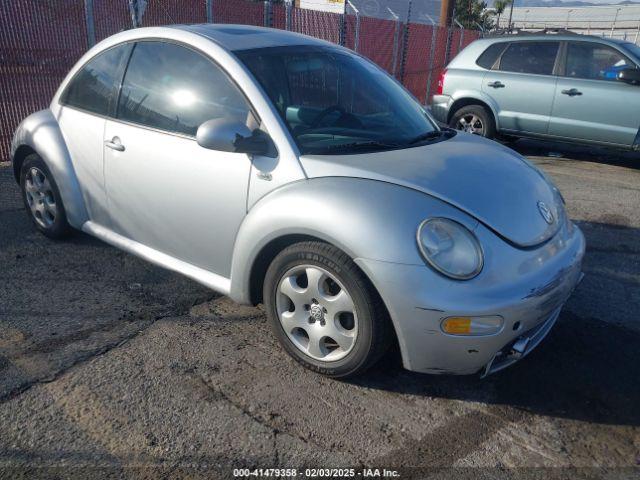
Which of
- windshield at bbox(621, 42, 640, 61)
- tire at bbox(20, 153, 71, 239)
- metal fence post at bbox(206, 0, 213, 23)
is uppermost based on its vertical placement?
metal fence post at bbox(206, 0, 213, 23)

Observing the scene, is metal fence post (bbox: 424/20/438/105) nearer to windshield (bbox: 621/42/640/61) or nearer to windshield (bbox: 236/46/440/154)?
windshield (bbox: 621/42/640/61)

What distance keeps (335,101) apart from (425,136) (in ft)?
2.02

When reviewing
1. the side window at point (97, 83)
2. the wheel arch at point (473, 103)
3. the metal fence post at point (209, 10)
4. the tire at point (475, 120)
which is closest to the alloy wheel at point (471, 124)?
the tire at point (475, 120)

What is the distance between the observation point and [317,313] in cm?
272

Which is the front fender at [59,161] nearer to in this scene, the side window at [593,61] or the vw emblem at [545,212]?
the vw emblem at [545,212]

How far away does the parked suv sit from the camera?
7.43m

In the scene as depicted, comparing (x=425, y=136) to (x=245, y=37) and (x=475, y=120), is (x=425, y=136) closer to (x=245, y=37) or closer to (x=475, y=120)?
(x=245, y=37)

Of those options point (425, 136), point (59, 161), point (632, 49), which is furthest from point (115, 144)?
point (632, 49)

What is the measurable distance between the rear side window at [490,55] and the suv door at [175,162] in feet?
21.0

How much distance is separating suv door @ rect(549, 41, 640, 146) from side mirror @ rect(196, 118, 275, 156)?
630 cm

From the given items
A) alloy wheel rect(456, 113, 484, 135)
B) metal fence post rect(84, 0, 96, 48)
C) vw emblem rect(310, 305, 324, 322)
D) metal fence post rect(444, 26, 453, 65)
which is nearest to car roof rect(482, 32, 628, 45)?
alloy wheel rect(456, 113, 484, 135)

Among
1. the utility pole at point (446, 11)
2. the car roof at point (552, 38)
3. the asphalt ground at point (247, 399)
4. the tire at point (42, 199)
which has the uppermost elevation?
the utility pole at point (446, 11)

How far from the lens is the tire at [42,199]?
4176 millimetres

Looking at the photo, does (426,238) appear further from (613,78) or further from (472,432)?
(613,78)
